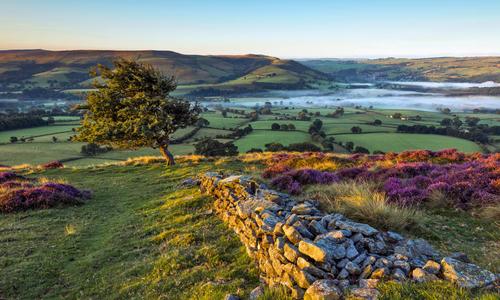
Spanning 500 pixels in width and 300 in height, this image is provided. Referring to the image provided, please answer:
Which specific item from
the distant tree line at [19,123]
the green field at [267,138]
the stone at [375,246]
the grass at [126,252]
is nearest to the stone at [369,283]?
the stone at [375,246]

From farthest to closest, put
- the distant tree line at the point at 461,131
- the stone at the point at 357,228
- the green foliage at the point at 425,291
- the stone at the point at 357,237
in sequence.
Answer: the distant tree line at the point at 461,131 < the stone at the point at 357,228 < the stone at the point at 357,237 < the green foliage at the point at 425,291

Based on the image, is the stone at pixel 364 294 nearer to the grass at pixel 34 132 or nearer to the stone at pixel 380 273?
the stone at pixel 380 273

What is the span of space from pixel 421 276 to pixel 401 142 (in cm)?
7451

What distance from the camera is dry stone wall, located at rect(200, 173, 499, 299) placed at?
19.0 ft

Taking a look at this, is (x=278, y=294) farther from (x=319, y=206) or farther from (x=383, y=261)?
(x=319, y=206)

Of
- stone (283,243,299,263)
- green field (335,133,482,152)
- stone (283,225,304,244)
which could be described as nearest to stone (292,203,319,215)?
stone (283,225,304,244)

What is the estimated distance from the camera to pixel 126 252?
36.8ft

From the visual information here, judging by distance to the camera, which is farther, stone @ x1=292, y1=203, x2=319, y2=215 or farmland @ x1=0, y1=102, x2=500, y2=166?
farmland @ x1=0, y1=102, x2=500, y2=166

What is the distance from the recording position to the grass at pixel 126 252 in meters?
8.33

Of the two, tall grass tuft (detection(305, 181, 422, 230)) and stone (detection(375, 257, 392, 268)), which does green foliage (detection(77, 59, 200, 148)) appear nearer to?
tall grass tuft (detection(305, 181, 422, 230))

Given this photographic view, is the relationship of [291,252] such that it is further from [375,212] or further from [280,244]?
[375,212]

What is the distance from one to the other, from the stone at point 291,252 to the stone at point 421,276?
239cm

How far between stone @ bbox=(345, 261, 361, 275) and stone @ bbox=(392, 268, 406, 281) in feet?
2.26

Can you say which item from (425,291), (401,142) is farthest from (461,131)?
(425,291)
